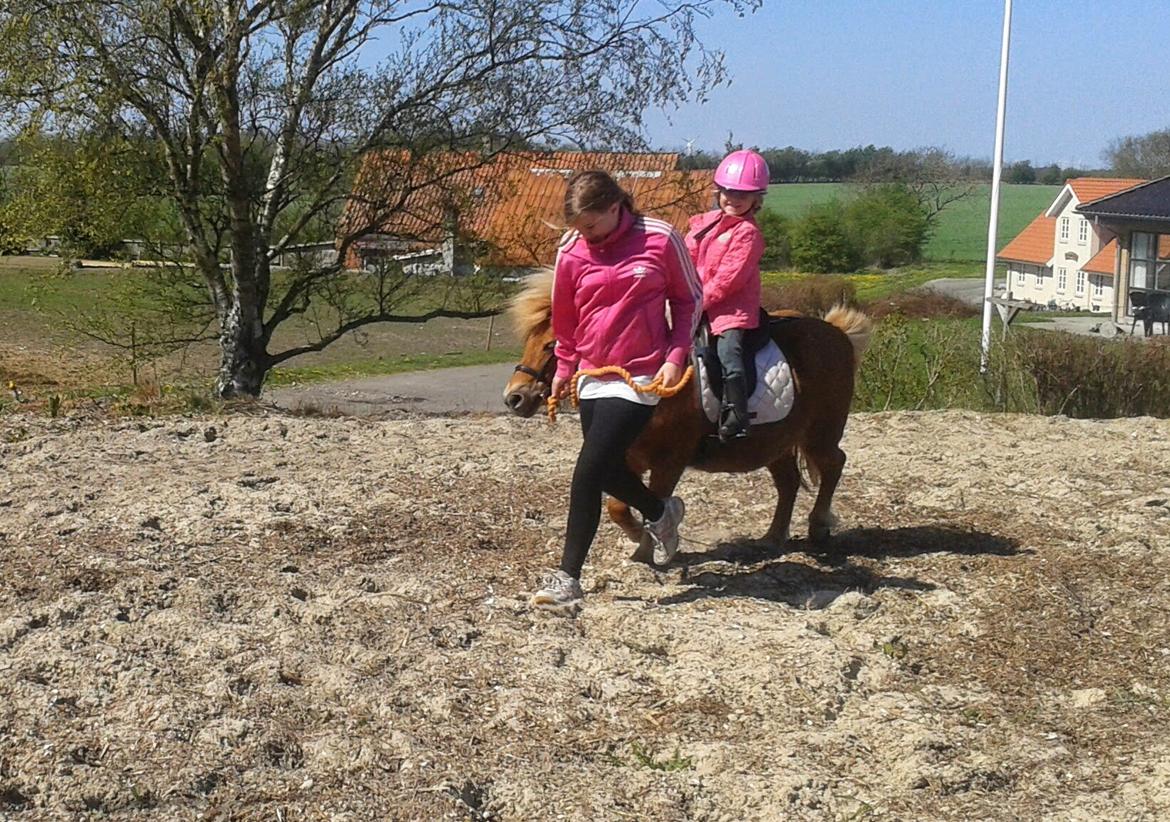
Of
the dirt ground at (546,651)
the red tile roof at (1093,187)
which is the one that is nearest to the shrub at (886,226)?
the red tile roof at (1093,187)

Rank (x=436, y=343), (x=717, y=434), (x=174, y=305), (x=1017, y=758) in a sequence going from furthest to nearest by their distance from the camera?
(x=436, y=343) → (x=174, y=305) → (x=717, y=434) → (x=1017, y=758)

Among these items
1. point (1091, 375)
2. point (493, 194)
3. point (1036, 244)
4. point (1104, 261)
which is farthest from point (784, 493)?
point (1036, 244)

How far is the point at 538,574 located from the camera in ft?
18.4

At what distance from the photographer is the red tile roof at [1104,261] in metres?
48.7

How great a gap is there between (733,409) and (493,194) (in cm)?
846

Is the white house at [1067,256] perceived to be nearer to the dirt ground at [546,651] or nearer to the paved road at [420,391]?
the paved road at [420,391]

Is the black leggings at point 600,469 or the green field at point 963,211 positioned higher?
the green field at point 963,211

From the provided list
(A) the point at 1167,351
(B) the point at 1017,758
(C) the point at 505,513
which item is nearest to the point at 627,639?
(B) the point at 1017,758

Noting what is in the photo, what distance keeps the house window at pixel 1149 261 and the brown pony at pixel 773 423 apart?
36.1 m

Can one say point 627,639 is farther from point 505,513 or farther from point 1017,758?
point 505,513

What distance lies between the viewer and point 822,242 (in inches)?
2272

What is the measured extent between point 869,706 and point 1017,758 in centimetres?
51

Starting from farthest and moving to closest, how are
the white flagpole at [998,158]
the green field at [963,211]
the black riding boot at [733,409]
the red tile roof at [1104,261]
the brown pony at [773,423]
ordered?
the green field at [963,211] → the red tile roof at [1104,261] → the white flagpole at [998,158] → the black riding boot at [733,409] → the brown pony at [773,423]

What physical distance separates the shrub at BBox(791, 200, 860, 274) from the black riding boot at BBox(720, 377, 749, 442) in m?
52.6
